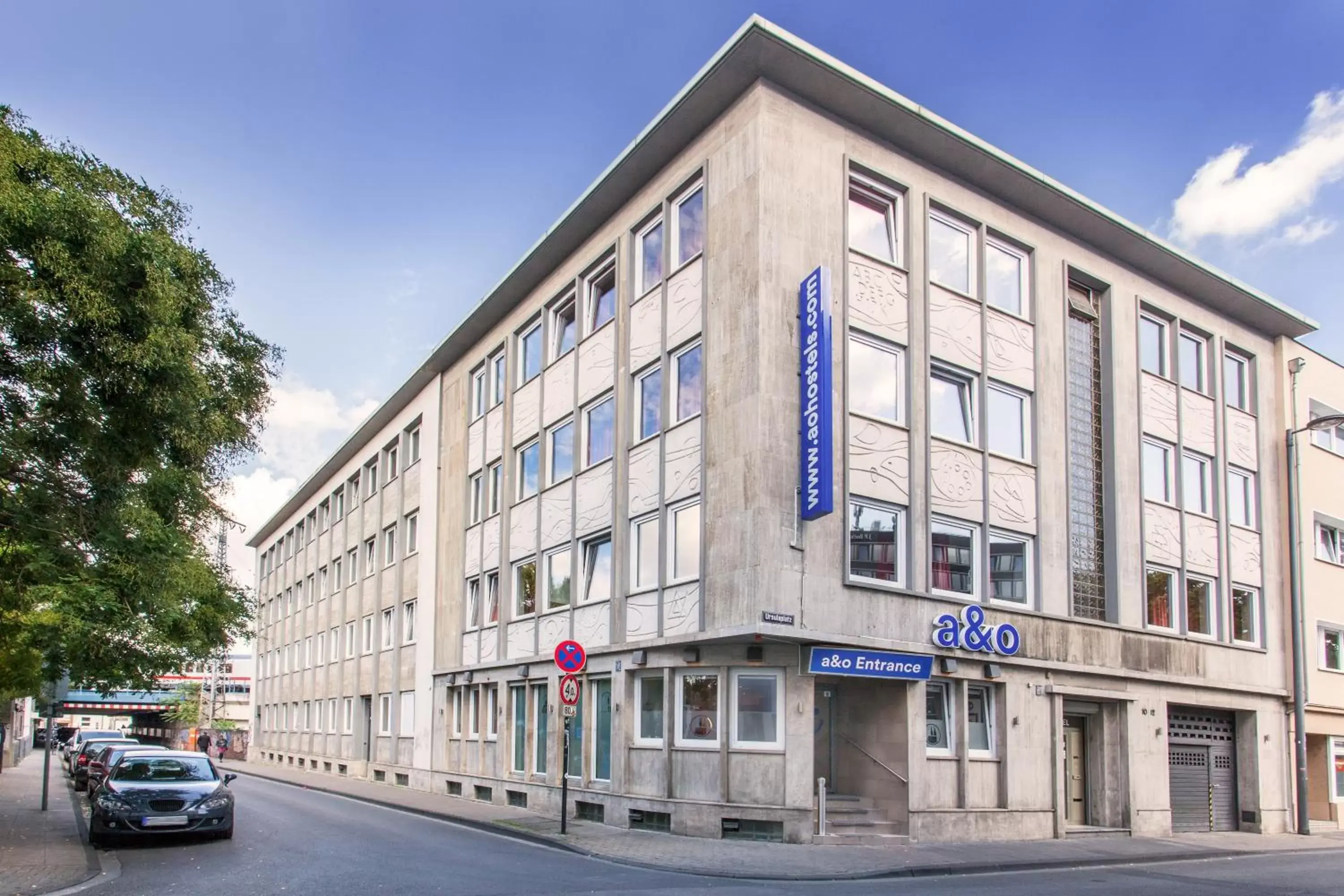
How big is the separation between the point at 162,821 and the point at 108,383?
7.77 meters

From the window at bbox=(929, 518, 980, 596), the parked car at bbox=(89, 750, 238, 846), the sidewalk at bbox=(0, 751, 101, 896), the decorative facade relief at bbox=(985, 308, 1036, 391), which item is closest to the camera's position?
the sidewalk at bbox=(0, 751, 101, 896)

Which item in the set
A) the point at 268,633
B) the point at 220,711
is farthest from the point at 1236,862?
the point at 220,711

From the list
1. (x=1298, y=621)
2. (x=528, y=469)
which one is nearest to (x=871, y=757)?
(x=528, y=469)

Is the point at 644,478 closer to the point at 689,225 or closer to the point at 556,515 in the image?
the point at 556,515

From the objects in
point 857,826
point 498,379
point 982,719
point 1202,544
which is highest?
point 498,379

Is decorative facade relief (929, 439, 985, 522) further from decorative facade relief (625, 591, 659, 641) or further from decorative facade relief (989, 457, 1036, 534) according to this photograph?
decorative facade relief (625, 591, 659, 641)

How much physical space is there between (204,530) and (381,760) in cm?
2190

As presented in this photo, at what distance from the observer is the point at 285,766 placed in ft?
169

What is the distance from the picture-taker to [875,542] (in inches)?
762

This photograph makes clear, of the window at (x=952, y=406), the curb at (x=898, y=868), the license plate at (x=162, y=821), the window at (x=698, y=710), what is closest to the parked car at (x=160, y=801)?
the license plate at (x=162, y=821)

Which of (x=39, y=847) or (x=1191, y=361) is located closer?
(x=39, y=847)

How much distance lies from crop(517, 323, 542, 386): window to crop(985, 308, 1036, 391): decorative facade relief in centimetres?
1084

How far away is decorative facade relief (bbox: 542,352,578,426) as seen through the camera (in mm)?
25516

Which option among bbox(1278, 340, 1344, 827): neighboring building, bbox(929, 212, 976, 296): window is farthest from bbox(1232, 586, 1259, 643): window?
bbox(929, 212, 976, 296): window
